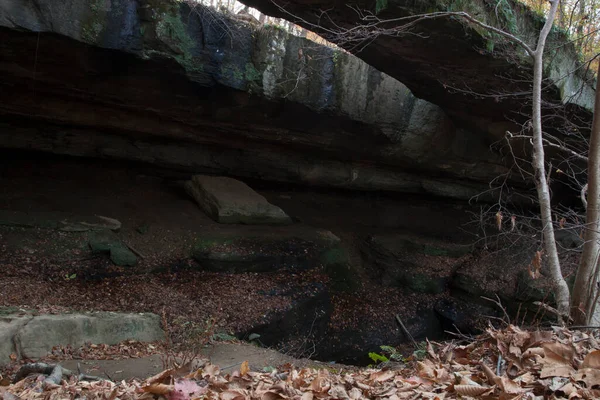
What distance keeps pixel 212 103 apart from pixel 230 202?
242cm

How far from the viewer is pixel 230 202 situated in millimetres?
10000

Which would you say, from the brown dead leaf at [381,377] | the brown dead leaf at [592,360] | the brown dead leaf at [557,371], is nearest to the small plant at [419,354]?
the brown dead leaf at [381,377]

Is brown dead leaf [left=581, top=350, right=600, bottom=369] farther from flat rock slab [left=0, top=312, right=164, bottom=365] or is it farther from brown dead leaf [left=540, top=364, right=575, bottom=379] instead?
flat rock slab [left=0, top=312, right=164, bottom=365]

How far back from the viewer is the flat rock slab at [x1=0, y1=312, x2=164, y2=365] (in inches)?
188

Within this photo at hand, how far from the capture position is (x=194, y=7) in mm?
7180

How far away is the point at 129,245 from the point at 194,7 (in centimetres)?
468

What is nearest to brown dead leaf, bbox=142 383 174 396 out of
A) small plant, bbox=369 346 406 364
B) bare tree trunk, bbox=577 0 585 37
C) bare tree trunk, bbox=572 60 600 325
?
small plant, bbox=369 346 406 364

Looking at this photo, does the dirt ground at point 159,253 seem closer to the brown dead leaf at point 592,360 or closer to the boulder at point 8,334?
the boulder at point 8,334

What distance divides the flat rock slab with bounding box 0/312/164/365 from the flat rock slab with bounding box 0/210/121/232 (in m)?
3.01

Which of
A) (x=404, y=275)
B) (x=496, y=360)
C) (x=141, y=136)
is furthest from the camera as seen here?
(x=404, y=275)

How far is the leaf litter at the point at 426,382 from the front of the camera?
2.34 meters

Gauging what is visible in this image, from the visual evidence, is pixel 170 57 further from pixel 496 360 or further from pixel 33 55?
pixel 496 360

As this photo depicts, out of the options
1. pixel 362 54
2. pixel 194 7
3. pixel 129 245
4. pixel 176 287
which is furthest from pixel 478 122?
pixel 129 245

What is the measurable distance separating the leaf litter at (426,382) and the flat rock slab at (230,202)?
6.92 m
